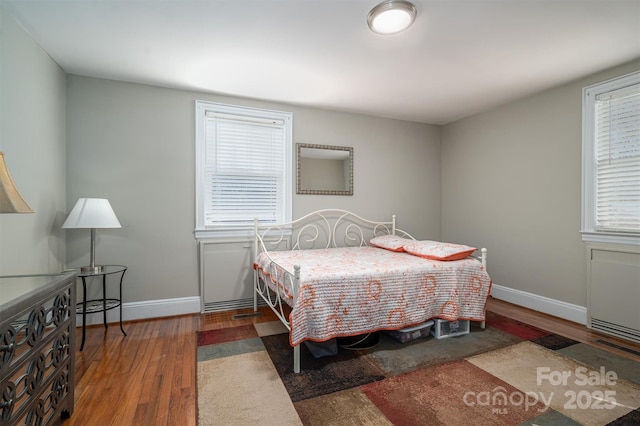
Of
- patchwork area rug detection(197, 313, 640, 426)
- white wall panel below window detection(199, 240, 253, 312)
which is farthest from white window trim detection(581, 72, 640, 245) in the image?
white wall panel below window detection(199, 240, 253, 312)

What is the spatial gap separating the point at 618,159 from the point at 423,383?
2.54 meters

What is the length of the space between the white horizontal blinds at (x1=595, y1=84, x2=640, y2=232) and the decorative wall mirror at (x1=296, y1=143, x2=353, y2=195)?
241 centimetres

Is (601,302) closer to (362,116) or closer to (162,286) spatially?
(362,116)

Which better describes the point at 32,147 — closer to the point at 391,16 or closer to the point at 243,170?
the point at 243,170

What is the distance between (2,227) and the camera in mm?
1851

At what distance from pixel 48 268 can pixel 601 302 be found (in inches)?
185

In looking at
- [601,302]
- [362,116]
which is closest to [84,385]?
[362,116]

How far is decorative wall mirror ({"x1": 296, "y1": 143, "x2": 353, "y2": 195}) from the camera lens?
356 centimetres

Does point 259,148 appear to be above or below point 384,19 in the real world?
below

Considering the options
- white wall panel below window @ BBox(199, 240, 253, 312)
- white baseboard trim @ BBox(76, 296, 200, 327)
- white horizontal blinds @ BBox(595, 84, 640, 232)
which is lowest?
white baseboard trim @ BBox(76, 296, 200, 327)

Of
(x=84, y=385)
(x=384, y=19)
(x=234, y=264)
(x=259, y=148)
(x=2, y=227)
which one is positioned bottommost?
(x=84, y=385)

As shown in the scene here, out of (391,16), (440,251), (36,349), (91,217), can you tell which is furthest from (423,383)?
(91,217)

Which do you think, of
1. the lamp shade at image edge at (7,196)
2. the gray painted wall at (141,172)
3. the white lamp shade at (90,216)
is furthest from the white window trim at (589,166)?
the white lamp shade at (90,216)

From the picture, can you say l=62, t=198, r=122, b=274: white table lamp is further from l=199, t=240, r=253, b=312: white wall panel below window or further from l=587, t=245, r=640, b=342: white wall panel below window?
l=587, t=245, r=640, b=342: white wall panel below window
